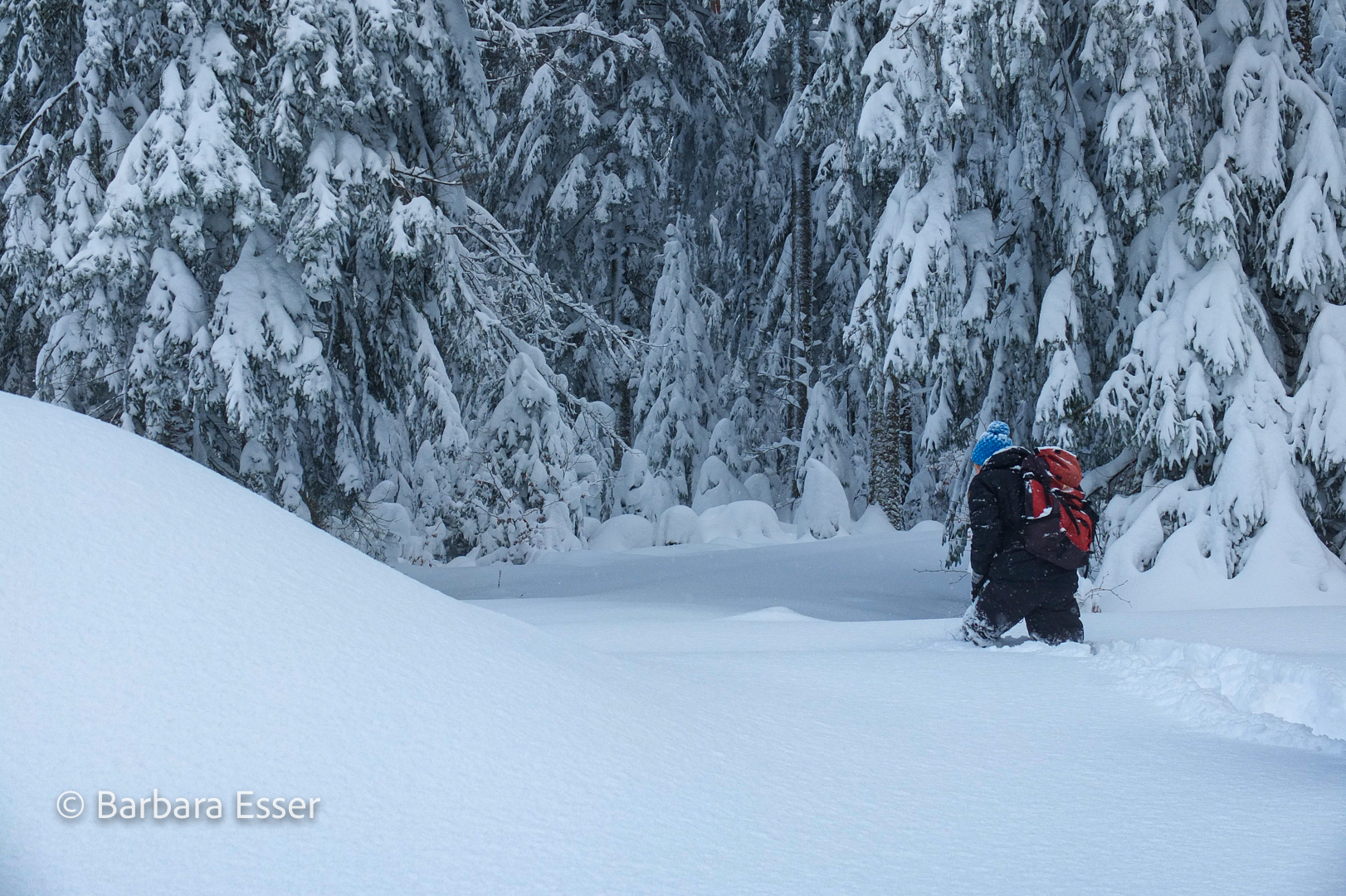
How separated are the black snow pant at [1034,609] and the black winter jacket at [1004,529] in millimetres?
38

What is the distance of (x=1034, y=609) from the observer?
5645 mm

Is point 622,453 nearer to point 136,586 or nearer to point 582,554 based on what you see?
point 582,554

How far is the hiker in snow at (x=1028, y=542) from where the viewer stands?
5.45 m

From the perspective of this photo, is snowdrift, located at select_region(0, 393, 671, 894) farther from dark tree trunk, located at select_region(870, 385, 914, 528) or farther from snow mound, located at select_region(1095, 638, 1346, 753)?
dark tree trunk, located at select_region(870, 385, 914, 528)

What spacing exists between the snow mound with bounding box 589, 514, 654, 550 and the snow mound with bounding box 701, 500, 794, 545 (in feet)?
3.04

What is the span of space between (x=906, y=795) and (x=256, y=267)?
7272 mm

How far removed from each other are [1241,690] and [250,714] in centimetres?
418

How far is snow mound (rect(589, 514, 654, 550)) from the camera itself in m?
16.0

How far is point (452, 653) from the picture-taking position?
3068mm

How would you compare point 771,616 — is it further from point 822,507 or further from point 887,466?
point 822,507

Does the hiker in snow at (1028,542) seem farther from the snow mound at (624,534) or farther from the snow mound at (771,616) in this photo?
the snow mound at (624,534)

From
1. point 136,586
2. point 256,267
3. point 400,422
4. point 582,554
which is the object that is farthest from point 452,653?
point 582,554

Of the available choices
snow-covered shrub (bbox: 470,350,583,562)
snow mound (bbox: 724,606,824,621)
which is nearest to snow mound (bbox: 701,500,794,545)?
snow-covered shrub (bbox: 470,350,583,562)

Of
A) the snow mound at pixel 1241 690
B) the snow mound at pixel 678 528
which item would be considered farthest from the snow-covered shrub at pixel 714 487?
the snow mound at pixel 1241 690
